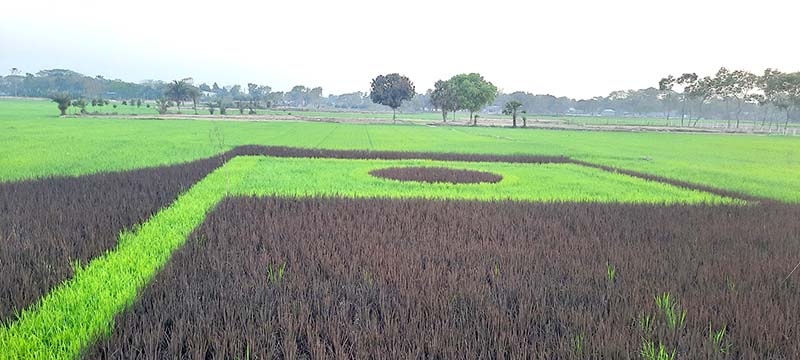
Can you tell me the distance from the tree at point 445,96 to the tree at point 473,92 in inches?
A: 41.2

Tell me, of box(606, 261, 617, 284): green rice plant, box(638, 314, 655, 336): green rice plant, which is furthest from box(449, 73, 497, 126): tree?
box(638, 314, 655, 336): green rice plant

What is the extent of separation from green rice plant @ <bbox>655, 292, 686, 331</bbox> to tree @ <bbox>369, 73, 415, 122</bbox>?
7283cm

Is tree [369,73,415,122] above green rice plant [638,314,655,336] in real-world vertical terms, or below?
above

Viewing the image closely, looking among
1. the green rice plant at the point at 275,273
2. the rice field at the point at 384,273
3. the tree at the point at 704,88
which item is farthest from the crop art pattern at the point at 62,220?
the tree at the point at 704,88

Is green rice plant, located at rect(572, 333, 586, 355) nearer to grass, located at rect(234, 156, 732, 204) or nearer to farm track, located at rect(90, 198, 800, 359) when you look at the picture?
farm track, located at rect(90, 198, 800, 359)

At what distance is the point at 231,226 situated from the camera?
6.75m

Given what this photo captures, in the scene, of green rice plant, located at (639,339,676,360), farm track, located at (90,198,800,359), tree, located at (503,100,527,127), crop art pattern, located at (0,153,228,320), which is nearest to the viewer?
green rice plant, located at (639,339,676,360)

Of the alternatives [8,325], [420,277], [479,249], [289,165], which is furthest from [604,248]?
[289,165]

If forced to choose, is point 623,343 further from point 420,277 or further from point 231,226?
point 231,226

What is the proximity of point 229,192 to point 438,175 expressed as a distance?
20.8 feet

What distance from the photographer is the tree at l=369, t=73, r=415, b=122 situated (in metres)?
77.1

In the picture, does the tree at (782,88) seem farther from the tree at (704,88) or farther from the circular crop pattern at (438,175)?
the circular crop pattern at (438,175)

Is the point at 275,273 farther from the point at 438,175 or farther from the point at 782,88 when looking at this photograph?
the point at 782,88

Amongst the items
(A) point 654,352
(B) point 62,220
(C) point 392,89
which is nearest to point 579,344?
(A) point 654,352
